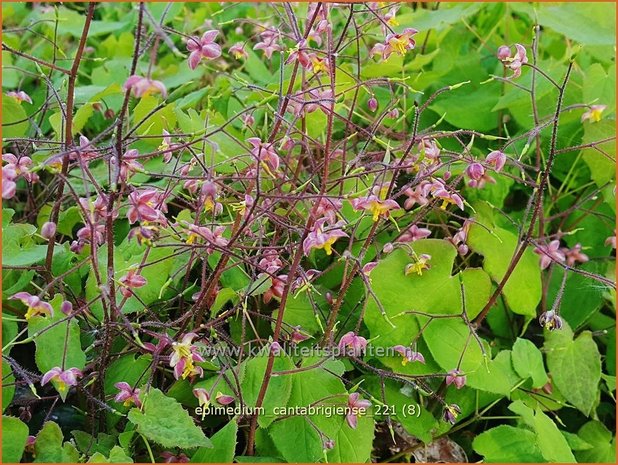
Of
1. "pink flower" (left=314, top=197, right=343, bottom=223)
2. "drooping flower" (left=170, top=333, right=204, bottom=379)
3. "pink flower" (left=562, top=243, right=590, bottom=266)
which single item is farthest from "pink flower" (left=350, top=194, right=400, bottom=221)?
"pink flower" (left=562, top=243, right=590, bottom=266)

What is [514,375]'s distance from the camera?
106 cm

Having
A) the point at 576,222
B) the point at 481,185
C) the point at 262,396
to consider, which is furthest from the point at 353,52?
the point at 262,396

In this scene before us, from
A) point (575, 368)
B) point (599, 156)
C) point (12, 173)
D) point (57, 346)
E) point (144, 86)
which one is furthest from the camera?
point (599, 156)

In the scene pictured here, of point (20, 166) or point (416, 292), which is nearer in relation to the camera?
point (20, 166)

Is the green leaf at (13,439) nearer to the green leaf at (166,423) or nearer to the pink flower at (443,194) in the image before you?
the green leaf at (166,423)

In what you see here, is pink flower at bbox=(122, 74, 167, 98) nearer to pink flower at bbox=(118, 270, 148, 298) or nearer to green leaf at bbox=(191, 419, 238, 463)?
pink flower at bbox=(118, 270, 148, 298)

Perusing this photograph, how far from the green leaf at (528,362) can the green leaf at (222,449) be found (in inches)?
17.4

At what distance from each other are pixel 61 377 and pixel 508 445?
62cm

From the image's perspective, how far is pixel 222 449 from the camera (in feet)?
2.77

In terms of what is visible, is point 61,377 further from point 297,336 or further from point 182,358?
point 297,336

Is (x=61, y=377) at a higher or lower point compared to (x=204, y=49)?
lower

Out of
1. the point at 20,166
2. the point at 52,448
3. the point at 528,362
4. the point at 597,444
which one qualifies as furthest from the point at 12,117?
the point at 597,444

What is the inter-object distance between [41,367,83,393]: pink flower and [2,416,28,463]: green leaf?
2.7 inches

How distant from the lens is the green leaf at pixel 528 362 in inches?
41.3
